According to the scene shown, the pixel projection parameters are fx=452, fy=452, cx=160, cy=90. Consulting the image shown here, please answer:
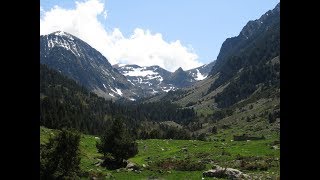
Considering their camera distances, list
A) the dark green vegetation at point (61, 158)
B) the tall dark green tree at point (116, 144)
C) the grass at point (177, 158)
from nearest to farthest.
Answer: the dark green vegetation at point (61, 158) < the grass at point (177, 158) < the tall dark green tree at point (116, 144)

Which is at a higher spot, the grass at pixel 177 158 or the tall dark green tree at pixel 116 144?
the tall dark green tree at pixel 116 144

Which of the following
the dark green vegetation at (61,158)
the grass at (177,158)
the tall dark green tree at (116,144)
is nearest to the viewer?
the dark green vegetation at (61,158)

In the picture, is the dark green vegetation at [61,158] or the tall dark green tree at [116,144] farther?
the tall dark green tree at [116,144]

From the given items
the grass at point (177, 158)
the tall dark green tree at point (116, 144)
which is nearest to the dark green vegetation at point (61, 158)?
the grass at point (177, 158)

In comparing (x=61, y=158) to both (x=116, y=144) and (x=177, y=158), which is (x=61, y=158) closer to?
(x=116, y=144)

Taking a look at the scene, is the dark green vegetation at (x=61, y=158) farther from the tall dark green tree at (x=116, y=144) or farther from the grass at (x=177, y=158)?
Answer: the tall dark green tree at (x=116, y=144)

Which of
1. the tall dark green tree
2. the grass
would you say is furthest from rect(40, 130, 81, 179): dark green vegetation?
the tall dark green tree

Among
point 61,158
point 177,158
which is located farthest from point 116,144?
point 61,158

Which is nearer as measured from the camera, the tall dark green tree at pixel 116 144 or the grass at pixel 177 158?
the grass at pixel 177 158

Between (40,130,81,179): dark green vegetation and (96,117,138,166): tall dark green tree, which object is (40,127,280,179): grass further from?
(40,130,81,179): dark green vegetation

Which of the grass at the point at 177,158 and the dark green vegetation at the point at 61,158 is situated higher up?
the dark green vegetation at the point at 61,158
